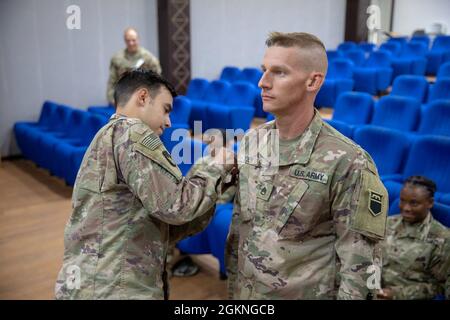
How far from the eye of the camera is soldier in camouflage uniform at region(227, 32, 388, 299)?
1365 mm

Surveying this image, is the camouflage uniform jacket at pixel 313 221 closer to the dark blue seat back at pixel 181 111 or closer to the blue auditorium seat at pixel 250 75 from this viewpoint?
the dark blue seat back at pixel 181 111

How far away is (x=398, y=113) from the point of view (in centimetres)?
513

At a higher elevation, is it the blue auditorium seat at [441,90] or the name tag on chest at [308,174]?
the name tag on chest at [308,174]

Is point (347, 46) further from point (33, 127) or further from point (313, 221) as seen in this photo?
point (313, 221)

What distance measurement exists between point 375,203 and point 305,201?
0.20m

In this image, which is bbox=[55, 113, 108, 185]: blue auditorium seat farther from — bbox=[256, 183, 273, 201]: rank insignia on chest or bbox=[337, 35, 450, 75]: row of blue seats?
bbox=[337, 35, 450, 75]: row of blue seats

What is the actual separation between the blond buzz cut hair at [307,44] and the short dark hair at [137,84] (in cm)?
41

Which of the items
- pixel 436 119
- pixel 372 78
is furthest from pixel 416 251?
pixel 372 78

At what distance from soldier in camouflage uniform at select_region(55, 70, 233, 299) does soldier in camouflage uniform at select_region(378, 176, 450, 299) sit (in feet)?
4.74

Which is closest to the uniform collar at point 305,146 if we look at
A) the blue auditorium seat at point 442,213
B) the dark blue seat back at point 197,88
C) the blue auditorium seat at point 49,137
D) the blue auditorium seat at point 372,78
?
the blue auditorium seat at point 442,213

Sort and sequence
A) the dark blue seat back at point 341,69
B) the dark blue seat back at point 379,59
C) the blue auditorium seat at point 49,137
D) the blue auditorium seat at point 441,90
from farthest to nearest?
1. the dark blue seat back at point 379,59
2. the dark blue seat back at point 341,69
3. the blue auditorium seat at point 441,90
4. the blue auditorium seat at point 49,137

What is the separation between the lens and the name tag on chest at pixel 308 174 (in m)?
1.41

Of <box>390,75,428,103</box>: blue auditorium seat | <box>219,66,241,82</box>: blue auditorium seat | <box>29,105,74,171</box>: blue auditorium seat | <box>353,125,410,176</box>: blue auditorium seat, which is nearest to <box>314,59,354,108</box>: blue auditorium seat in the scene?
<box>390,75,428,103</box>: blue auditorium seat
